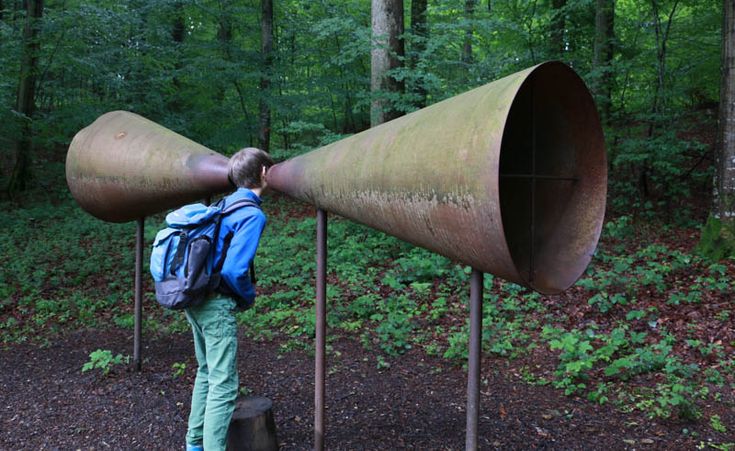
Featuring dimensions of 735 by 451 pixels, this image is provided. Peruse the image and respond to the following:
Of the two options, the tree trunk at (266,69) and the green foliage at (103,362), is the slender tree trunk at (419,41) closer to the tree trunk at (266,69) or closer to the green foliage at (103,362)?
the tree trunk at (266,69)

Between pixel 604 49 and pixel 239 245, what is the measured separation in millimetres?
7919

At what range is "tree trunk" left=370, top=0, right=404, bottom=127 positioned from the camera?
685 cm

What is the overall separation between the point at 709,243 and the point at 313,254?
502cm

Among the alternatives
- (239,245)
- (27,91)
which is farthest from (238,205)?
(27,91)

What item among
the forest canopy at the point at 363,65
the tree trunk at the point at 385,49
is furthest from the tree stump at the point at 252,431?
the tree trunk at the point at 385,49

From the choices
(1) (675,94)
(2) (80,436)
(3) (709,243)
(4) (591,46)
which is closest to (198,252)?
(2) (80,436)

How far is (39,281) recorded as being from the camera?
6719mm

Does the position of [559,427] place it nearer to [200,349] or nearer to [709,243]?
[200,349]

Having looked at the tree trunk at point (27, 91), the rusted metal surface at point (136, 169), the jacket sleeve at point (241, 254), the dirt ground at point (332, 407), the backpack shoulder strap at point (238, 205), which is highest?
the tree trunk at point (27, 91)

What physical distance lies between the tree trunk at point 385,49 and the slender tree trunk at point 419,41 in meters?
0.26

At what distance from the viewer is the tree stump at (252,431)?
2.81 metres

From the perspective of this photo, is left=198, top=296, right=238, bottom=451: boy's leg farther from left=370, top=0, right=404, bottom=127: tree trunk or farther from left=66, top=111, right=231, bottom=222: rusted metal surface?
left=370, top=0, right=404, bottom=127: tree trunk

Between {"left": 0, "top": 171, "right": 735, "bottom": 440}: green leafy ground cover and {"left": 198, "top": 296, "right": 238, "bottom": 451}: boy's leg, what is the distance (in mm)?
2276

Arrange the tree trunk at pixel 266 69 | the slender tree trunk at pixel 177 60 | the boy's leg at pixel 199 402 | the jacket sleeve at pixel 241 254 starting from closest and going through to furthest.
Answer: the jacket sleeve at pixel 241 254, the boy's leg at pixel 199 402, the slender tree trunk at pixel 177 60, the tree trunk at pixel 266 69
